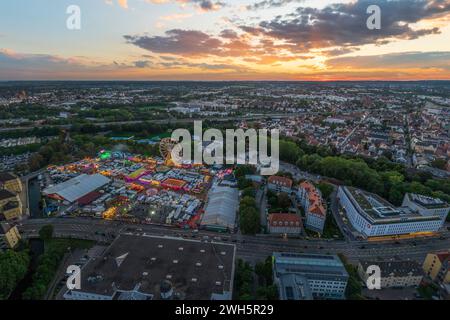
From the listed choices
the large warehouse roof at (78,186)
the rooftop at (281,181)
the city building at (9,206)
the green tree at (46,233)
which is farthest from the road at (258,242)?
the rooftop at (281,181)

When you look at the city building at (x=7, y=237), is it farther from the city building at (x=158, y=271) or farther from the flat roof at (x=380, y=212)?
the flat roof at (x=380, y=212)

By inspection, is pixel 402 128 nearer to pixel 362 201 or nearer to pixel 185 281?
pixel 362 201

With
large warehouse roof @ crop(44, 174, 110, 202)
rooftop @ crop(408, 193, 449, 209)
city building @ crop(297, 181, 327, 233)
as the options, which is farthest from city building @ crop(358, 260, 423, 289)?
large warehouse roof @ crop(44, 174, 110, 202)

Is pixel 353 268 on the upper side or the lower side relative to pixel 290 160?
lower

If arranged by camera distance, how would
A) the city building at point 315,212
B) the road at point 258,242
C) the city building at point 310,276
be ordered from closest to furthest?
1. the city building at point 310,276
2. the road at point 258,242
3. the city building at point 315,212

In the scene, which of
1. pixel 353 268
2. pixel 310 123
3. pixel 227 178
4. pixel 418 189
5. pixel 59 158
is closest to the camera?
pixel 353 268

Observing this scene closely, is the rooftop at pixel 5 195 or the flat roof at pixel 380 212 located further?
the rooftop at pixel 5 195
